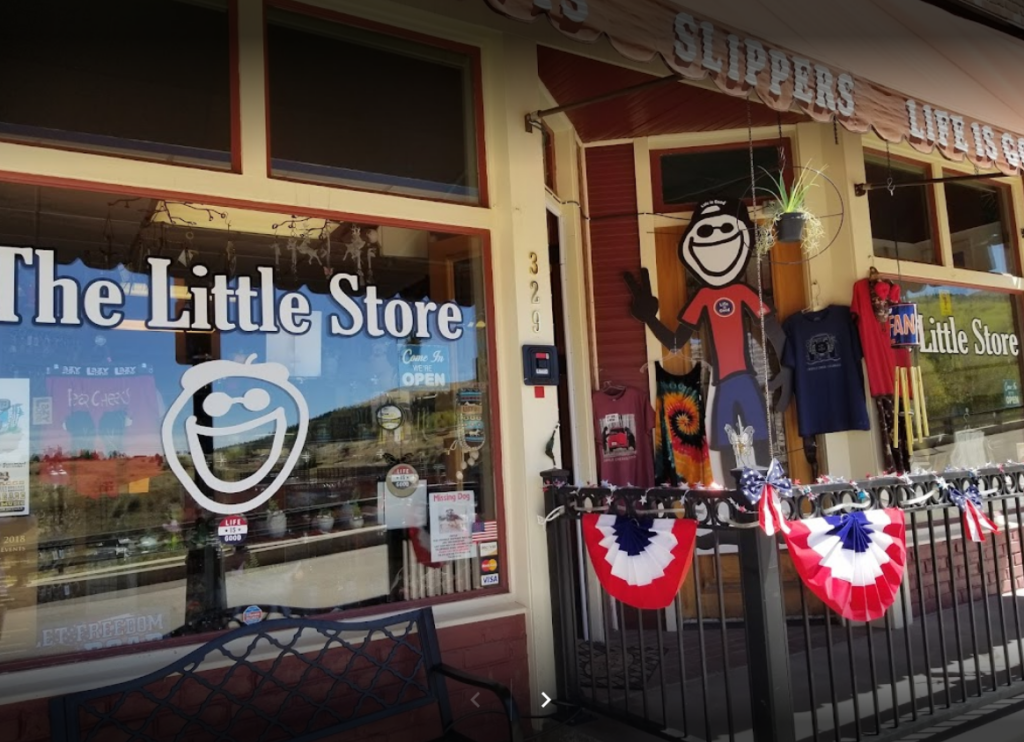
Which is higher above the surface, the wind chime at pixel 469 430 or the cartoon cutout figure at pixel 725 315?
the cartoon cutout figure at pixel 725 315

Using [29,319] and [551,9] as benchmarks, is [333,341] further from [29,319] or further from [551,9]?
[551,9]

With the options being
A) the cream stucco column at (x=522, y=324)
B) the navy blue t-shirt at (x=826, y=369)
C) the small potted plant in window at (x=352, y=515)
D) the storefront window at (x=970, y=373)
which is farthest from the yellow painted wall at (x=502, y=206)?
the storefront window at (x=970, y=373)

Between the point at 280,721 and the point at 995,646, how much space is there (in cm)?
439

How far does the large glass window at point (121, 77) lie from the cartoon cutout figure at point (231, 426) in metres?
0.95

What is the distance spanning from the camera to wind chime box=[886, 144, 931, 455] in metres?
5.39

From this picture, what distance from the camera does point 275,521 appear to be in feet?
11.3

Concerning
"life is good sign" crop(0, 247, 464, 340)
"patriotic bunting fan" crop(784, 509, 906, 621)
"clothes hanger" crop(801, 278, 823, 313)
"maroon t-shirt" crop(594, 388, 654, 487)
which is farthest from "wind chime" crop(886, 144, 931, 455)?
"life is good sign" crop(0, 247, 464, 340)

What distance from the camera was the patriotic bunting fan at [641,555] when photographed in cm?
326

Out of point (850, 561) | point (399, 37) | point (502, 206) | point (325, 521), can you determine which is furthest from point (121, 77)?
point (850, 561)

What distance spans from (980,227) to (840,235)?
7.72 feet

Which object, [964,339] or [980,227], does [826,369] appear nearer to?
[964,339]

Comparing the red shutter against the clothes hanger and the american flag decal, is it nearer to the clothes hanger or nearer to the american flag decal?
the clothes hanger

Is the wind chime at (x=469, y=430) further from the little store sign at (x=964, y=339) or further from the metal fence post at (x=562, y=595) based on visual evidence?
the little store sign at (x=964, y=339)

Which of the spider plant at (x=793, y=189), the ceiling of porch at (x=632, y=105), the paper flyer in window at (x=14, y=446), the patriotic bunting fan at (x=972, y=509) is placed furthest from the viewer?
the spider plant at (x=793, y=189)
